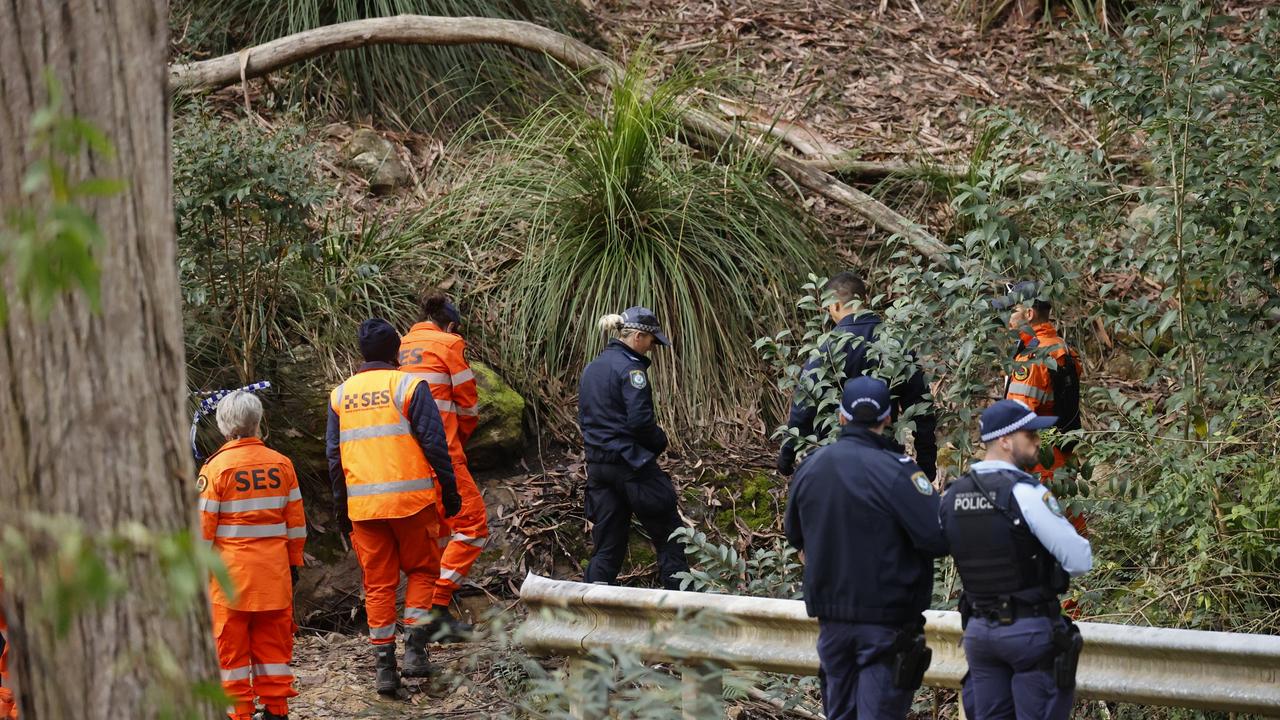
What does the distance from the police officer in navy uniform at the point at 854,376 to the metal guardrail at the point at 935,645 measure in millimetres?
1706

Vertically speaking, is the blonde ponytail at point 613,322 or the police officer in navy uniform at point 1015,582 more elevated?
the blonde ponytail at point 613,322

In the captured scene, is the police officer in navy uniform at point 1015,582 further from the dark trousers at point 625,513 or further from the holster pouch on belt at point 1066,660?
the dark trousers at point 625,513

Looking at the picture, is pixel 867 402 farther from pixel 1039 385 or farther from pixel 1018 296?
pixel 1039 385

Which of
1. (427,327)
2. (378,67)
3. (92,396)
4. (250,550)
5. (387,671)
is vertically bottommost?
(387,671)

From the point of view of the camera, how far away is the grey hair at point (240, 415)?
6438 millimetres

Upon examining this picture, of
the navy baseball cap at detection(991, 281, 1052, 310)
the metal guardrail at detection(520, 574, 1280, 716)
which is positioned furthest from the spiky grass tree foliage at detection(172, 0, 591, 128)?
the metal guardrail at detection(520, 574, 1280, 716)

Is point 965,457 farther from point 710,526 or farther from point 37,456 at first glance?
point 37,456

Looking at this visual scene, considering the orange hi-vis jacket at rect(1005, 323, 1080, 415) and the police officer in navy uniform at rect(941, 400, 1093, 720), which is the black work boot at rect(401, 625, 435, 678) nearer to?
the police officer in navy uniform at rect(941, 400, 1093, 720)

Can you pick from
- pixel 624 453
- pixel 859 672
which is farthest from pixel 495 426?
pixel 859 672

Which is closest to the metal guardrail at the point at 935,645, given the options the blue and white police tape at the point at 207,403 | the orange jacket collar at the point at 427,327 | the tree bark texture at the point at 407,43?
the orange jacket collar at the point at 427,327

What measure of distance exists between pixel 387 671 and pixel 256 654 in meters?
0.84

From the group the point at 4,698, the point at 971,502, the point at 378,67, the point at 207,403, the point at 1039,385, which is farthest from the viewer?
the point at 378,67

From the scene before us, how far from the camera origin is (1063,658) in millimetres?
4895

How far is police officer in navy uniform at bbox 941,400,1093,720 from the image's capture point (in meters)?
4.90
